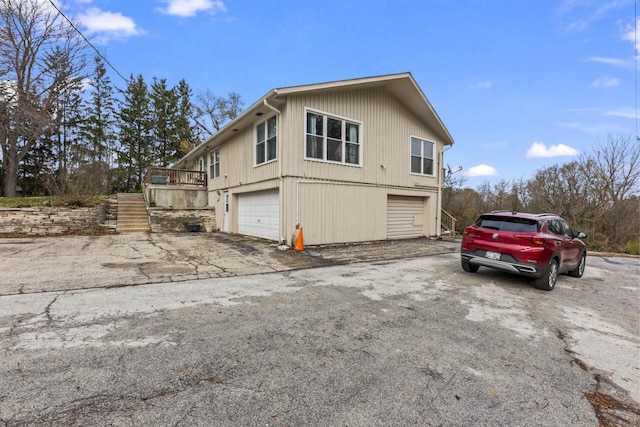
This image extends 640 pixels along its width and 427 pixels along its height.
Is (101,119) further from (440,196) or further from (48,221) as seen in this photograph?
(440,196)

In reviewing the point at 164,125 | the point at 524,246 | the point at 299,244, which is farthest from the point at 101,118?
the point at 524,246

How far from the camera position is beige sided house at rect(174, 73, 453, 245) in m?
9.96

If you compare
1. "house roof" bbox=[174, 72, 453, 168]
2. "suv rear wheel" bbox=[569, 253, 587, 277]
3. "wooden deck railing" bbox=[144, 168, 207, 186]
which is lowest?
"suv rear wheel" bbox=[569, 253, 587, 277]

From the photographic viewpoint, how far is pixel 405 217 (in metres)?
13.6

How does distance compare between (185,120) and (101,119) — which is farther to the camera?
(185,120)

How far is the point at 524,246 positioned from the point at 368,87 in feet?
27.2

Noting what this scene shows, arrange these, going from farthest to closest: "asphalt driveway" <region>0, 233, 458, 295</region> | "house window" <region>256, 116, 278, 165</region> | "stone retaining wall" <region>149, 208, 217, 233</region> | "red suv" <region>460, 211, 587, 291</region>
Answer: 1. "stone retaining wall" <region>149, 208, 217, 233</region>
2. "house window" <region>256, 116, 278, 165</region>
3. "red suv" <region>460, 211, 587, 291</region>
4. "asphalt driveway" <region>0, 233, 458, 295</region>

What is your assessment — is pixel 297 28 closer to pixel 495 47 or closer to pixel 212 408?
pixel 495 47

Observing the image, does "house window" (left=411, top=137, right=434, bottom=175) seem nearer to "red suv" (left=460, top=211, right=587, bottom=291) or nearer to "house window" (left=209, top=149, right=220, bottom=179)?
"red suv" (left=460, top=211, right=587, bottom=291)

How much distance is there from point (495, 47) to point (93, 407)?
14287 millimetres

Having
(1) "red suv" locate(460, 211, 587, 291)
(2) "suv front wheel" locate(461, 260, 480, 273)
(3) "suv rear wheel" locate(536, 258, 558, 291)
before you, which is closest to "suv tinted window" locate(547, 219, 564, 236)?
(1) "red suv" locate(460, 211, 587, 291)

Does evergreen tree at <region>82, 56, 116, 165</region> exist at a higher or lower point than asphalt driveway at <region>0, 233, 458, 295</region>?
higher

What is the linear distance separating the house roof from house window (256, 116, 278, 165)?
0.45 m

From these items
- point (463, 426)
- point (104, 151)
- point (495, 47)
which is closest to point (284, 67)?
point (495, 47)
